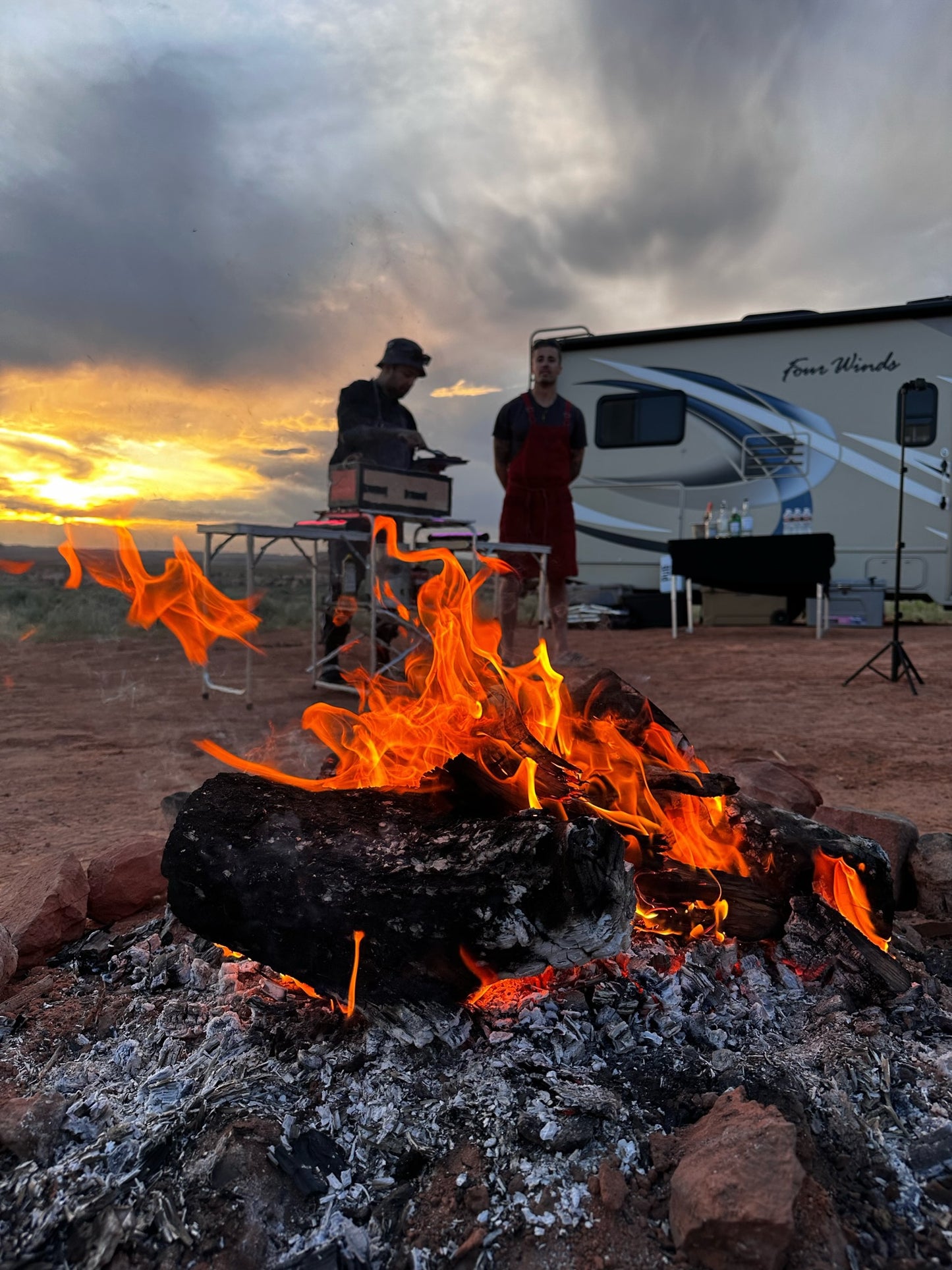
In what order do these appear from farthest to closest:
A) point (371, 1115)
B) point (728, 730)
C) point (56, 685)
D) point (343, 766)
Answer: point (56, 685), point (728, 730), point (343, 766), point (371, 1115)

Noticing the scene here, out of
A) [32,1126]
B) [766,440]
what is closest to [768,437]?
[766,440]

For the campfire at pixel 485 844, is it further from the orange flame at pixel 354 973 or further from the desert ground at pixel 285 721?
the desert ground at pixel 285 721

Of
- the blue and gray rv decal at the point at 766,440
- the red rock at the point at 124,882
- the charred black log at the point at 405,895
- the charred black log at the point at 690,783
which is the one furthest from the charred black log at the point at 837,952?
the blue and gray rv decal at the point at 766,440

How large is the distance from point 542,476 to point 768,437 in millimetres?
5973

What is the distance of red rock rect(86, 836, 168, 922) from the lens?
244 cm

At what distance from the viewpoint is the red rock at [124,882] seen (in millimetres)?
2443

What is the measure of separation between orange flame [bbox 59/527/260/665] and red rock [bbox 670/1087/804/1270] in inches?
96.4

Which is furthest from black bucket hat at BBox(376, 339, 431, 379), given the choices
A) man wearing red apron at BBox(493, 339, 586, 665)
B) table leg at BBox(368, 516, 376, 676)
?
table leg at BBox(368, 516, 376, 676)

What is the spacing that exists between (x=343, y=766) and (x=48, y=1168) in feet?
4.01

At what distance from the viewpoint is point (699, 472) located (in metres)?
11.5

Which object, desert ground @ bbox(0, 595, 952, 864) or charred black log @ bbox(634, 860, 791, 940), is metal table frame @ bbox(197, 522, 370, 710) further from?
charred black log @ bbox(634, 860, 791, 940)

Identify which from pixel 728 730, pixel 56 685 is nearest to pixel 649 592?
pixel 728 730

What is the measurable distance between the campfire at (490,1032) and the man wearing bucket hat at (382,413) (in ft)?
15.8

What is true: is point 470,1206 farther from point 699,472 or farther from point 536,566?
point 699,472
